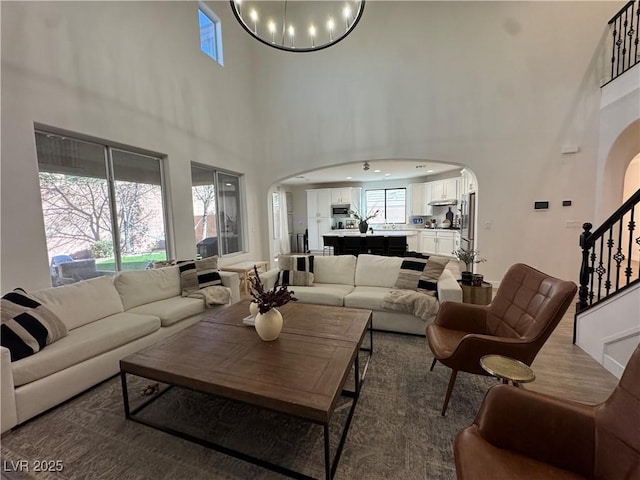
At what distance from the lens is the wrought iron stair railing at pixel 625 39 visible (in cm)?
371

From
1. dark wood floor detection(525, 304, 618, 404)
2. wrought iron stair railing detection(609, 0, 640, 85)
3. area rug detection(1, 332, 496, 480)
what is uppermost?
wrought iron stair railing detection(609, 0, 640, 85)

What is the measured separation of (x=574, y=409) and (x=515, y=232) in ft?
14.2

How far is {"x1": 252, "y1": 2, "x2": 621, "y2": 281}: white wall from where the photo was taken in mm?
4281

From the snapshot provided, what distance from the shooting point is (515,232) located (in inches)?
184

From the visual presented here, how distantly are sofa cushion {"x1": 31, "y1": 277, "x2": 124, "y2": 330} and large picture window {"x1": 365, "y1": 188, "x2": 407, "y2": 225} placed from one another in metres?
8.32

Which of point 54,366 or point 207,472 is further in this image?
point 54,366

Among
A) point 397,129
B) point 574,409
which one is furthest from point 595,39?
point 574,409

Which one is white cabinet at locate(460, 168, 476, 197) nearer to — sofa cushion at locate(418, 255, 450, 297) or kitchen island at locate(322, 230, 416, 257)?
Result: kitchen island at locate(322, 230, 416, 257)

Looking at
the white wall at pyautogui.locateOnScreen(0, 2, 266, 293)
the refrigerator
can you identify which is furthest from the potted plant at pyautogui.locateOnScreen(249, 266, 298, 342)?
the refrigerator

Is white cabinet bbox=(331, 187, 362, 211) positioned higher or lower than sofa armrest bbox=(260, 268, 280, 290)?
higher

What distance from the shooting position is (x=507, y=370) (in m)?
1.35

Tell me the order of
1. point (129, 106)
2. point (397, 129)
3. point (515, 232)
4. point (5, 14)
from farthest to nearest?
point (397, 129) → point (515, 232) → point (129, 106) → point (5, 14)

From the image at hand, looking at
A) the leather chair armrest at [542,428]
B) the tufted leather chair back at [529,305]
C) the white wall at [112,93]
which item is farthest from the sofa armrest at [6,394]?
the tufted leather chair back at [529,305]

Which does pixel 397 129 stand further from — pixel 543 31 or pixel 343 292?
pixel 343 292
